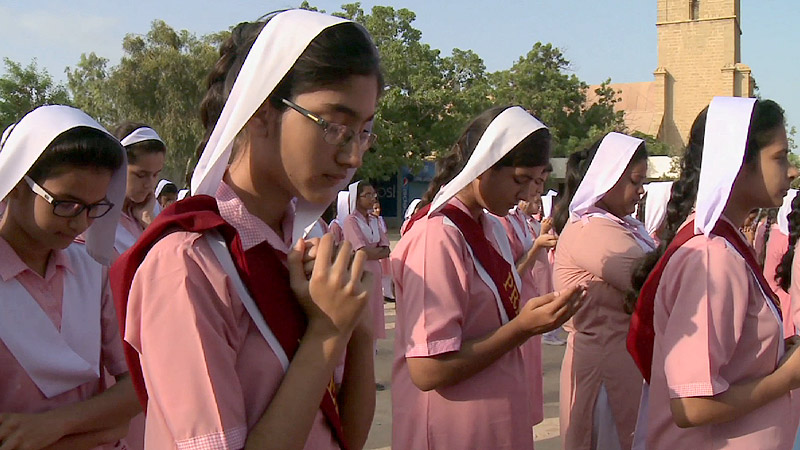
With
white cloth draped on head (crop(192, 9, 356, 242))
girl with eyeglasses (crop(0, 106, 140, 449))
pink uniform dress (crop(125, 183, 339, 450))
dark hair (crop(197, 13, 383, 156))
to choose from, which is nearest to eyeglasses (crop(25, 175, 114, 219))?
girl with eyeglasses (crop(0, 106, 140, 449))

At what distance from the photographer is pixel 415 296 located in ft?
8.11

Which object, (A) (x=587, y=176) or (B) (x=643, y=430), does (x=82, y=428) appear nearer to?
(B) (x=643, y=430)

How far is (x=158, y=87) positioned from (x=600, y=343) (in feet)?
77.8

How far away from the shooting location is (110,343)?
2191mm

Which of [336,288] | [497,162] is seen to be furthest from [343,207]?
[336,288]

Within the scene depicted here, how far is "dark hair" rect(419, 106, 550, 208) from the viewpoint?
9.10 feet

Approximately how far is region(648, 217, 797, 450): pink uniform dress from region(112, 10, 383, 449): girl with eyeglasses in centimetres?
113

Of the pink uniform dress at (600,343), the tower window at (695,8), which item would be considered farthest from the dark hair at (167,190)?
the tower window at (695,8)

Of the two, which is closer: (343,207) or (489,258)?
(489,258)

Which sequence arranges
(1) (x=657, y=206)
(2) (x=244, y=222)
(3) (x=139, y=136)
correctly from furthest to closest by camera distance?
1. (1) (x=657, y=206)
2. (3) (x=139, y=136)
3. (2) (x=244, y=222)

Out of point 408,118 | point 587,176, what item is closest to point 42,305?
point 587,176

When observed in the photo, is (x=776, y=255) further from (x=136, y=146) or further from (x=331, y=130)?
(x=331, y=130)

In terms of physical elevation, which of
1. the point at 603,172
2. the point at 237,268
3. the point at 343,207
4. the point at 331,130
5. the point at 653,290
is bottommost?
the point at 343,207

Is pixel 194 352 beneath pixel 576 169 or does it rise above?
above
